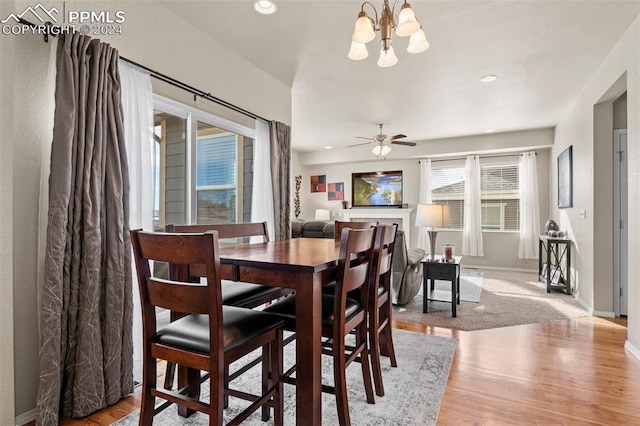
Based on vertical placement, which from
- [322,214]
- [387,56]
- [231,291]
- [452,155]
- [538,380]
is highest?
[452,155]

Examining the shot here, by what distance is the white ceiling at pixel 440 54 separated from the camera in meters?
2.44

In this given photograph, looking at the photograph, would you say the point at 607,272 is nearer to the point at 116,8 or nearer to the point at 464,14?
the point at 464,14

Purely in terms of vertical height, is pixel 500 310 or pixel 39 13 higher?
pixel 39 13

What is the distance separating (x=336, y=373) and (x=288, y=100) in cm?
324

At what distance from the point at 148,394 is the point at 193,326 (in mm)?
299

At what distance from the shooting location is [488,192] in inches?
263

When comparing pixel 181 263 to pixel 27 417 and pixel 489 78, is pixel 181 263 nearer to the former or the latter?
pixel 27 417

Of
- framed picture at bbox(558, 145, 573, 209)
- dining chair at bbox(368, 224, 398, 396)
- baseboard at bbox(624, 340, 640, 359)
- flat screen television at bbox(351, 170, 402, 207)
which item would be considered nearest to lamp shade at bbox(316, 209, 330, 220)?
flat screen television at bbox(351, 170, 402, 207)

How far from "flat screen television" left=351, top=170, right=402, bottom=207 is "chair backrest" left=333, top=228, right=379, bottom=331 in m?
5.87

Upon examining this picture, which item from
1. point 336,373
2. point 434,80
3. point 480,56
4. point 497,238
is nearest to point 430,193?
point 497,238

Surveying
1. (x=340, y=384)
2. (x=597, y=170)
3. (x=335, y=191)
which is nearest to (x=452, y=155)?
(x=335, y=191)

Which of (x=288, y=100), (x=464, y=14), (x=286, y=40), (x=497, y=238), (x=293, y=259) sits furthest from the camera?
(x=497, y=238)

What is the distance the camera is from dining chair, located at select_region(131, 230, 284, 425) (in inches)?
45.0

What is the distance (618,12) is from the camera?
246 centimetres
